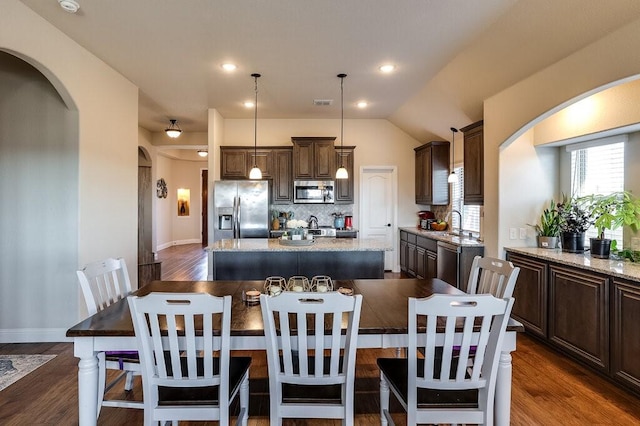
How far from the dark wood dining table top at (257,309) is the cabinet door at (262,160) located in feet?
12.9

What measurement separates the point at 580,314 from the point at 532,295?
1.88ft

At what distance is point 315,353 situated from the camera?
5.18 feet

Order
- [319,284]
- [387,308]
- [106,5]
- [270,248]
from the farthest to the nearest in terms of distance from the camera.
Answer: [270,248], [106,5], [319,284], [387,308]

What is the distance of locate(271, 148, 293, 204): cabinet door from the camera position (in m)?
6.48

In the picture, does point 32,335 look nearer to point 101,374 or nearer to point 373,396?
point 101,374

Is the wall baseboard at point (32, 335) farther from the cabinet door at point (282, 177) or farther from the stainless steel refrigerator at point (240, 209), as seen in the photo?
the cabinet door at point (282, 177)

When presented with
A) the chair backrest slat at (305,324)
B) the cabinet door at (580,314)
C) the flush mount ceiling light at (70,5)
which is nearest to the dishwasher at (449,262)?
the cabinet door at (580,314)

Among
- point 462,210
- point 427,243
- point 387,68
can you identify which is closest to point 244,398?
point 387,68

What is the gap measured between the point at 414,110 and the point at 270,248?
3.50 m

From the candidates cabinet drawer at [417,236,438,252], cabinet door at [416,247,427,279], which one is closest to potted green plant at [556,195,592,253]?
cabinet drawer at [417,236,438,252]

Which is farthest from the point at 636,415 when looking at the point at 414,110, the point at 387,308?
the point at 414,110

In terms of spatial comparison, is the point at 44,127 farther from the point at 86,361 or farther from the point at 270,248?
the point at 86,361

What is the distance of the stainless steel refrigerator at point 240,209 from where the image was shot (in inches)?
228

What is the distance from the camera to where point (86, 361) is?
174 centimetres
